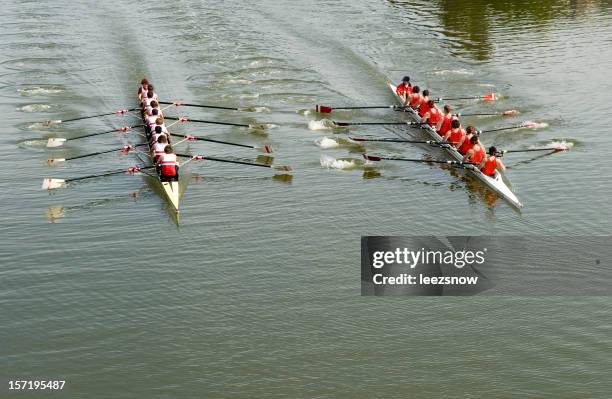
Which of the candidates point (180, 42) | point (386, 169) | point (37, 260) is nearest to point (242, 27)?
point (180, 42)

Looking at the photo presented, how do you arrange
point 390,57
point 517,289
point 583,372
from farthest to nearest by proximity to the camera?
point 390,57 < point 517,289 < point 583,372

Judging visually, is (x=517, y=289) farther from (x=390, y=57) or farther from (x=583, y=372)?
(x=390, y=57)

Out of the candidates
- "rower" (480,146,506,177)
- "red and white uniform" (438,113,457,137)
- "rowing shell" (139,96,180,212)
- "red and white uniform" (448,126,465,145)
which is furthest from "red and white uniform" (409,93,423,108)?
"rowing shell" (139,96,180,212)

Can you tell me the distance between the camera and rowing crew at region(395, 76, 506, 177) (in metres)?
25.0

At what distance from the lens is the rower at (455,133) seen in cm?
2759

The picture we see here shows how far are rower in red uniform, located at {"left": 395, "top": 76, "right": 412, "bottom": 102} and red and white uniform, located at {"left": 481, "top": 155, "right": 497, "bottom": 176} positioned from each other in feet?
28.7

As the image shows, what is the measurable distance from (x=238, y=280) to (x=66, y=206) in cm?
716

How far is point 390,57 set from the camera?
41.4m

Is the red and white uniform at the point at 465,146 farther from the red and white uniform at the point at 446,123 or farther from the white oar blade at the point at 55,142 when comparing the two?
the white oar blade at the point at 55,142

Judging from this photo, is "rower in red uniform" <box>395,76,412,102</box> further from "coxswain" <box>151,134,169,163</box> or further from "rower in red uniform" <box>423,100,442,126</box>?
"coxswain" <box>151,134,169,163</box>

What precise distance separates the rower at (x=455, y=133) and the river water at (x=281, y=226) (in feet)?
4.67

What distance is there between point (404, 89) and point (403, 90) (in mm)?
103

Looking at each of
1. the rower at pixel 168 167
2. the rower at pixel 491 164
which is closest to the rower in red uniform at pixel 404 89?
the rower at pixel 491 164

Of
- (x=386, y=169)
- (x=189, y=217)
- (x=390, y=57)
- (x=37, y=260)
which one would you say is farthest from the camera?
(x=390, y=57)
